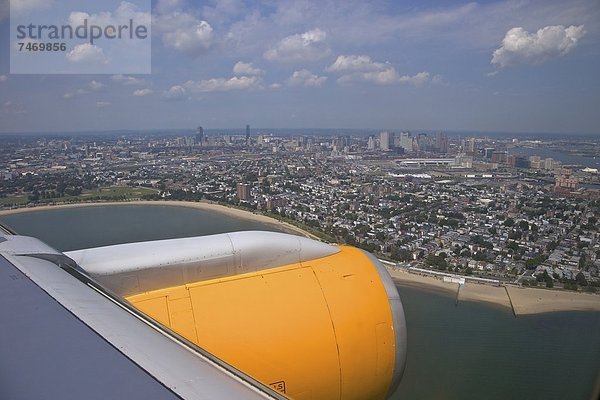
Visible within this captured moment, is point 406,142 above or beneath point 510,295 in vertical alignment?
above

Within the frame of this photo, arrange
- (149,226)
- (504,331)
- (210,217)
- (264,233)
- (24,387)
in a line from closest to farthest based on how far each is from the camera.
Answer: (24,387) < (264,233) < (504,331) < (149,226) < (210,217)

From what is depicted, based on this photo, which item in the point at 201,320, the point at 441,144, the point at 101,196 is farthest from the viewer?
the point at 441,144

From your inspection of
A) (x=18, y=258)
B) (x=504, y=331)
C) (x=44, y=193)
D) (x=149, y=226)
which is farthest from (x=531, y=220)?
(x=44, y=193)

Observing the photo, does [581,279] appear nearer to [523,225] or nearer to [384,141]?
[523,225]

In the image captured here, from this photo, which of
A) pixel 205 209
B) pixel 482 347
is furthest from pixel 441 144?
pixel 482 347

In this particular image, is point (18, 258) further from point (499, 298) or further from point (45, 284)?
point (499, 298)

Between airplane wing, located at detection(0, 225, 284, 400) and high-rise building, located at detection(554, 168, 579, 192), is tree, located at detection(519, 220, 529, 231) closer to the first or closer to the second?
high-rise building, located at detection(554, 168, 579, 192)
